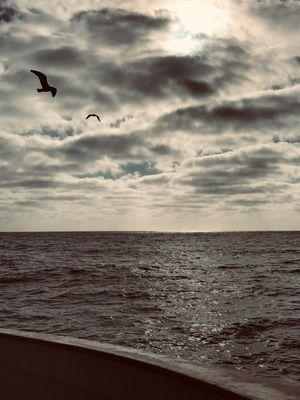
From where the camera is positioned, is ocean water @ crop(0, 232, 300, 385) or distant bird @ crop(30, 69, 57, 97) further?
ocean water @ crop(0, 232, 300, 385)

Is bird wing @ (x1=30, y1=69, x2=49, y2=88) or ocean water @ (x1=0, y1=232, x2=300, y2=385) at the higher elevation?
bird wing @ (x1=30, y1=69, x2=49, y2=88)

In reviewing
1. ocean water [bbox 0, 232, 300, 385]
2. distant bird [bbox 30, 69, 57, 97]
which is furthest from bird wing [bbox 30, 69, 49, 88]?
ocean water [bbox 0, 232, 300, 385]

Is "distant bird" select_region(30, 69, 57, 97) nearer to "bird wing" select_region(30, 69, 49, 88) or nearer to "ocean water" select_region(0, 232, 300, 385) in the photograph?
"bird wing" select_region(30, 69, 49, 88)

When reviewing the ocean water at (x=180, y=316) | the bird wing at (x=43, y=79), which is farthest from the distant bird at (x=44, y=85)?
the ocean water at (x=180, y=316)

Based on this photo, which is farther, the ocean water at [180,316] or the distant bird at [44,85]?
the ocean water at [180,316]

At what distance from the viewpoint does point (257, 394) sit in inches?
99.9

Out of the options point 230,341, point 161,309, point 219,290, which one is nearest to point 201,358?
point 230,341

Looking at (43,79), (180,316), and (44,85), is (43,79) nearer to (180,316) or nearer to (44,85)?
(44,85)

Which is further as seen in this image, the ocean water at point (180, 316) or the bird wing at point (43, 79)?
the ocean water at point (180, 316)

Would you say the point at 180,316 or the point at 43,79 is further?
the point at 180,316

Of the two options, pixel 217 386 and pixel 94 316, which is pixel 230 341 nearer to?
pixel 94 316

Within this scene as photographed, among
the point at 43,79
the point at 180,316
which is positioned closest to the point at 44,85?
the point at 43,79

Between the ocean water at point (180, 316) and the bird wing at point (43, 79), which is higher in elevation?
the bird wing at point (43, 79)

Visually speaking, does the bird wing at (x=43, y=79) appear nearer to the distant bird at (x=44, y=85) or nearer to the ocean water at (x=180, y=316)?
the distant bird at (x=44, y=85)
